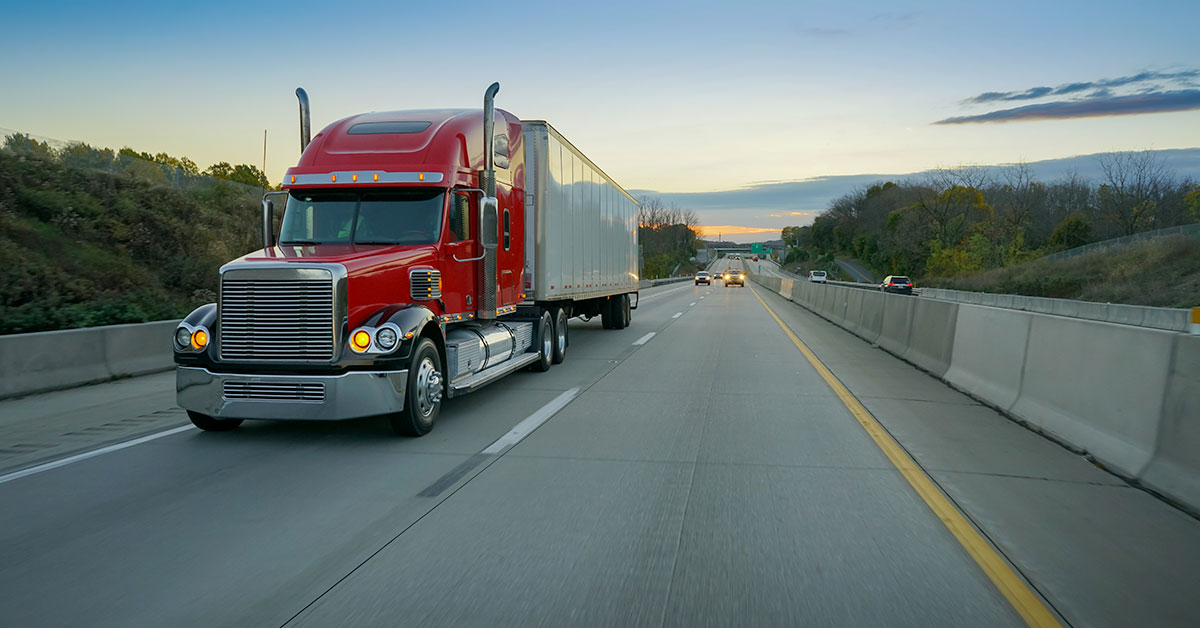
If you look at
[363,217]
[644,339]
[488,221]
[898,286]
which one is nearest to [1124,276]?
[898,286]

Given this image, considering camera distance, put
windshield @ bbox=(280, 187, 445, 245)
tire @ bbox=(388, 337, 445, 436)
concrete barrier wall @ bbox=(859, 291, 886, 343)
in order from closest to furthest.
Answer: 1. tire @ bbox=(388, 337, 445, 436)
2. windshield @ bbox=(280, 187, 445, 245)
3. concrete barrier wall @ bbox=(859, 291, 886, 343)

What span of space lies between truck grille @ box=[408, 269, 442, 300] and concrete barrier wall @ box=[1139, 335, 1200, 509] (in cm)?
656

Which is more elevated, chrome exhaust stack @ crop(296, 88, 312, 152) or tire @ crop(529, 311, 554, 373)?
chrome exhaust stack @ crop(296, 88, 312, 152)

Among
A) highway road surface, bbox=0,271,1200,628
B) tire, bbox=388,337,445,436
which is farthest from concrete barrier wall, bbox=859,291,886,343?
tire, bbox=388,337,445,436

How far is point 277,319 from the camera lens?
24.7 feet

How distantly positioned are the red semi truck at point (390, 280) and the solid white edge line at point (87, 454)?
430 millimetres

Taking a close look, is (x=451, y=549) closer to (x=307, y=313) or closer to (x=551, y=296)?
(x=307, y=313)

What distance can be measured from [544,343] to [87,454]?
7.08 metres

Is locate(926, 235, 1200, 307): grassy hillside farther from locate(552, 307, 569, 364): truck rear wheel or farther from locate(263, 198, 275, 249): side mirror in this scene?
locate(263, 198, 275, 249): side mirror

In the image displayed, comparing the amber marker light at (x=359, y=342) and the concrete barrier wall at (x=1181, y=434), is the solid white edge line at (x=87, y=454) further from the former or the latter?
the concrete barrier wall at (x=1181, y=434)

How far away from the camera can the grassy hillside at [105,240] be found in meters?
16.3

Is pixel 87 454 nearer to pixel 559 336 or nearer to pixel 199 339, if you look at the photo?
pixel 199 339

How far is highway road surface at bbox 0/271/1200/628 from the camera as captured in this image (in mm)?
3959

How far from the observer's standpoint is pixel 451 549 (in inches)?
187
